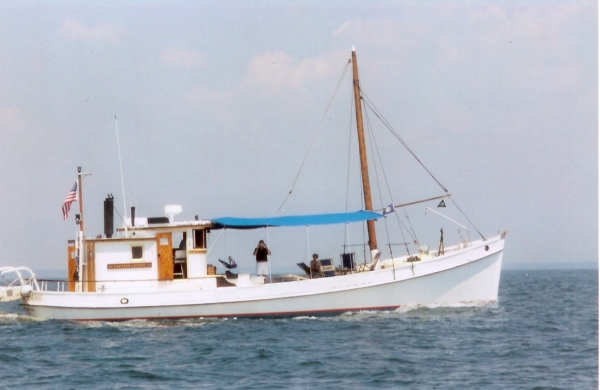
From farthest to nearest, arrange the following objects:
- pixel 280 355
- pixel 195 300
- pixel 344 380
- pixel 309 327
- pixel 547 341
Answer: pixel 195 300
pixel 309 327
pixel 547 341
pixel 280 355
pixel 344 380

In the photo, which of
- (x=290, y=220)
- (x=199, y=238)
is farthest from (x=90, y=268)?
(x=290, y=220)

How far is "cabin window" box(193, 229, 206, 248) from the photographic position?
87.0 ft

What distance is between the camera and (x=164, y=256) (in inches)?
1009

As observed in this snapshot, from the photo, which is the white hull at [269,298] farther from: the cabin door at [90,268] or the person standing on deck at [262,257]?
the person standing on deck at [262,257]

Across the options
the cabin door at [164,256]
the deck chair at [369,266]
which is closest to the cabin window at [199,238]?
the cabin door at [164,256]

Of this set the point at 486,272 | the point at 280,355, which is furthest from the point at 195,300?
the point at 486,272

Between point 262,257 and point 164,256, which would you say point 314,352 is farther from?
point 164,256

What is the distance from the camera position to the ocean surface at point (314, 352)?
17.1 meters

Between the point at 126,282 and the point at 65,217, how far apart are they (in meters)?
2.86

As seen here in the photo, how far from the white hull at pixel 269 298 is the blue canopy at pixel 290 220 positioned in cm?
218

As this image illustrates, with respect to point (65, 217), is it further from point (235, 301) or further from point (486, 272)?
point (486, 272)

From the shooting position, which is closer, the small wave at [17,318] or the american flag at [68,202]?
the american flag at [68,202]

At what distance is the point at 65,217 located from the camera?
84.3 ft

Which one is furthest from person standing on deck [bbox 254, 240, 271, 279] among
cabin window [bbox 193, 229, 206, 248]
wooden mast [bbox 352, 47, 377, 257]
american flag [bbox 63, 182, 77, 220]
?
american flag [bbox 63, 182, 77, 220]
